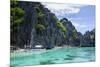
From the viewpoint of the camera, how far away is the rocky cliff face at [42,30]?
2.20m

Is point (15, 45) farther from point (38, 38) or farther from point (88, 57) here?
point (88, 57)

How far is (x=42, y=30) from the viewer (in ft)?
7.47

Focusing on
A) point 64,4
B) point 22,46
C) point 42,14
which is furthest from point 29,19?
point 64,4

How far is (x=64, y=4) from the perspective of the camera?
237cm

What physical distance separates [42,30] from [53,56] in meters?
0.32

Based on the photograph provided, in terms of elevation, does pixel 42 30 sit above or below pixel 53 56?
above

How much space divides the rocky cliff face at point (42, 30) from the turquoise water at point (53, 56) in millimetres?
73

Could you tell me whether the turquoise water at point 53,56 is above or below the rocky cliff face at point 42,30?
below

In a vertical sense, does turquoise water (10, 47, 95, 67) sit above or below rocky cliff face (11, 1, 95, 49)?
below

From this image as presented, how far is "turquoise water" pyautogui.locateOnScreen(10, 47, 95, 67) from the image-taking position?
2180mm

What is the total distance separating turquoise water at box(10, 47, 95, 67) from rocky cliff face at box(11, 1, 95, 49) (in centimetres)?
A: 7

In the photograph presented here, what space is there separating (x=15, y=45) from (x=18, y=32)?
5.6 inches

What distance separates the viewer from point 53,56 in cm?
231

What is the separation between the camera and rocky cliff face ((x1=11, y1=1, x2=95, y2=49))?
2.20m
